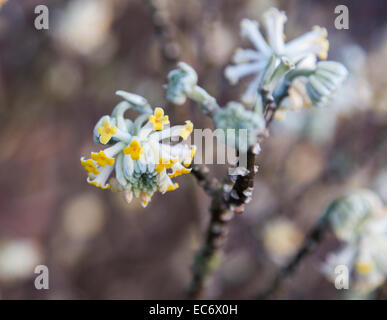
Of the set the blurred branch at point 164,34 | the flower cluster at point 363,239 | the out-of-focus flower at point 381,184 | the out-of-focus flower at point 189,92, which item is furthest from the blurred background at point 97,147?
the out-of-focus flower at point 189,92

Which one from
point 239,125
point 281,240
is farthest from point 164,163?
point 281,240

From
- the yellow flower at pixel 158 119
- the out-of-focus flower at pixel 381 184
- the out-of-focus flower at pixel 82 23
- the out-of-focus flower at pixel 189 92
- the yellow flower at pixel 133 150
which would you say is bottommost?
the yellow flower at pixel 133 150

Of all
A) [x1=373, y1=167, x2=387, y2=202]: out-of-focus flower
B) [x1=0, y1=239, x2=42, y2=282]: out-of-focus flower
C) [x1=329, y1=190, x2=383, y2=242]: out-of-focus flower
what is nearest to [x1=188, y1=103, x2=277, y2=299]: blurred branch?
[x1=329, y1=190, x2=383, y2=242]: out-of-focus flower

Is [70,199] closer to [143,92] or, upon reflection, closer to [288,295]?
[143,92]

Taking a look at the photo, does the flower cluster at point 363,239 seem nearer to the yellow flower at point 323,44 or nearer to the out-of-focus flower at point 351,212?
the out-of-focus flower at point 351,212

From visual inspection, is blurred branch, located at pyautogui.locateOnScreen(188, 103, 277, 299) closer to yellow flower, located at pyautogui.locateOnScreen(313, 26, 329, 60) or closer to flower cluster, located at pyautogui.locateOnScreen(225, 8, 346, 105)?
flower cluster, located at pyautogui.locateOnScreen(225, 8, 346, 105)

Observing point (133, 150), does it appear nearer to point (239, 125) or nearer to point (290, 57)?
point (239, 125)
